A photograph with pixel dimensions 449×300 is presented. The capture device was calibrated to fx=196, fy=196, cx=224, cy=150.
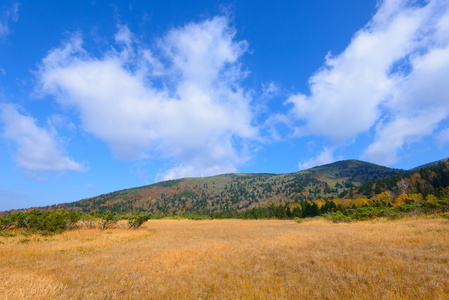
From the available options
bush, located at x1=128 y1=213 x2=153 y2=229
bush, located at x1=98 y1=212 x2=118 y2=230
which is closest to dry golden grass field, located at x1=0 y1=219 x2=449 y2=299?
bush, located at x1=98 y1=212 x2=118 y2=230

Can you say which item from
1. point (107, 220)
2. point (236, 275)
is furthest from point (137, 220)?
point (236, 275)

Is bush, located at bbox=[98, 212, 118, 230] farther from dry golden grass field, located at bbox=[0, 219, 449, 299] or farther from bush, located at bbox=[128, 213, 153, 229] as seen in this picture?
dry golden grass field, located at bbox=[0, 219, 449, 299]

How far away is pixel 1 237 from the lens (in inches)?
725

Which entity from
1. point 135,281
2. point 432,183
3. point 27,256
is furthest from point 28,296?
point 432,183

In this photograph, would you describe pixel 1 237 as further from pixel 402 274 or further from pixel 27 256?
pixel 402 274

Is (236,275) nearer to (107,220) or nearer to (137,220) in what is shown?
(137,220)

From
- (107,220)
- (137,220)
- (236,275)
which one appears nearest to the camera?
(236,275)

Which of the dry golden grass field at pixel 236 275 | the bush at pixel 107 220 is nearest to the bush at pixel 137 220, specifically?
the bush at pixel 107 220

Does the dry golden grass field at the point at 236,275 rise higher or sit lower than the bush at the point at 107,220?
lower

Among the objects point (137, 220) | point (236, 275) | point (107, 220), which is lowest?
point (236, 275)

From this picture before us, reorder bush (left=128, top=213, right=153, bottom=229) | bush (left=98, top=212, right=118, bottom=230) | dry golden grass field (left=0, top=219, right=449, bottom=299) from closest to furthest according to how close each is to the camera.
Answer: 1. dry golden grass field (left=0, top=219, right=449, bottom=299)
2. bush (left=98, top=212, right=118, bottom=230)
3. bush (left=128, top=213, right=153, bottom=229)

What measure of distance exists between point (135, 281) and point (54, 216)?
21122 mm

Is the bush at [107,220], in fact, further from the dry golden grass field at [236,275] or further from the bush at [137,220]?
the dry golden grass field at [236,275]

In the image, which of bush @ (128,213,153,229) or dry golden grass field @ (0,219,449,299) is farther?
bush @ (128,213,153,229)
